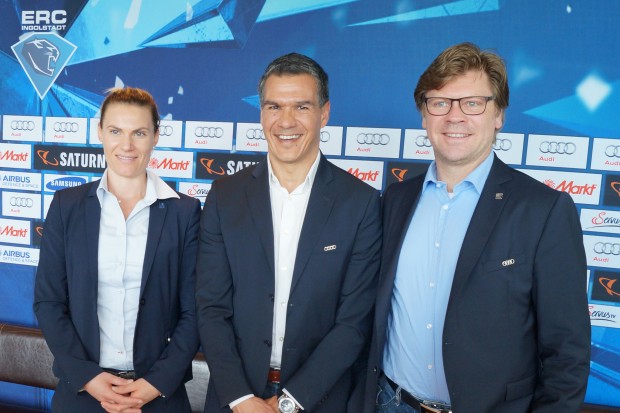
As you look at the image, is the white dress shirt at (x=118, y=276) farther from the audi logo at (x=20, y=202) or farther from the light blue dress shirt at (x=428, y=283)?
the audi logo at (x=20, y=202)

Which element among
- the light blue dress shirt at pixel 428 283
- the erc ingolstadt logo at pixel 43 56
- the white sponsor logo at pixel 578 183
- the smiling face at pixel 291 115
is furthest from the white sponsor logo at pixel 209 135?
the white sponsor logo at pixel 578 183

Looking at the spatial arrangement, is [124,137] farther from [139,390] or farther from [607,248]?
[607,248]

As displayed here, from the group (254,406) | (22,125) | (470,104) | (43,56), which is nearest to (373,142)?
(470,104)

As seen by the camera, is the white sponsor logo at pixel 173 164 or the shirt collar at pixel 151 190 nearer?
the shirt collar at pixel 151 190

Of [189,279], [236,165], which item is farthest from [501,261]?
[236,165]

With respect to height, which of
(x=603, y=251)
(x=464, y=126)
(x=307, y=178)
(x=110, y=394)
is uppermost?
(x=464, y=126)

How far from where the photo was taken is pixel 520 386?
1.32m

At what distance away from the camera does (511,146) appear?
2.55 meters

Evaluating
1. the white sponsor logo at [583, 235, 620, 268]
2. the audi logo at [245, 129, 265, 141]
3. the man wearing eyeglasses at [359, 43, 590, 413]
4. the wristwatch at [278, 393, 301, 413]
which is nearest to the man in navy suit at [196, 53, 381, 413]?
the wristwatch at [278, 393, 301, 413]

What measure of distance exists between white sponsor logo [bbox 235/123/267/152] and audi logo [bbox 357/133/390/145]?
58 cm

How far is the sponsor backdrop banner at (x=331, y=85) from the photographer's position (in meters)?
2.47

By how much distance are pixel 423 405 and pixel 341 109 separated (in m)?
1.76

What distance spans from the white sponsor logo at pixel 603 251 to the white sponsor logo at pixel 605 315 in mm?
227

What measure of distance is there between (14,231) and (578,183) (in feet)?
11.8
